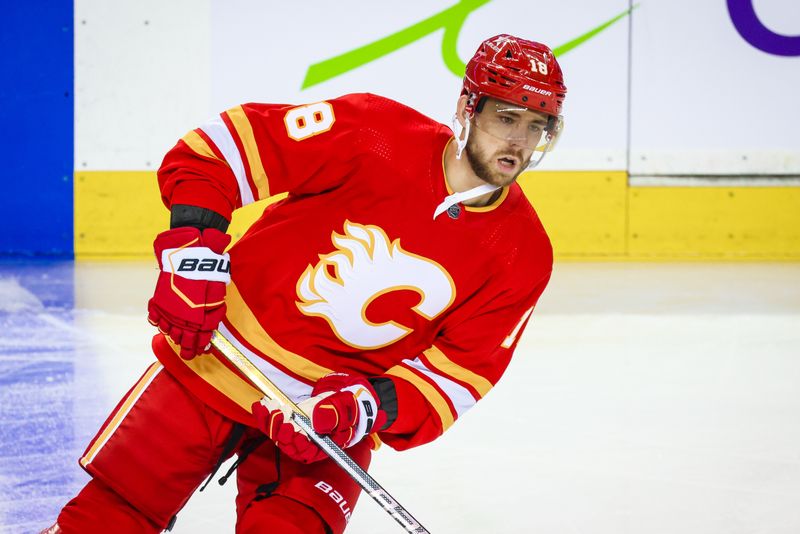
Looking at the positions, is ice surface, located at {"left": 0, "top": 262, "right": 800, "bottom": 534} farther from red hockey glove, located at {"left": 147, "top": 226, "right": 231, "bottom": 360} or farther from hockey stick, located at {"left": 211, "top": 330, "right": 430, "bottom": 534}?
red hockey glove, located at {"left": 147, "top": 226, "right": 231, "bottom": 360}

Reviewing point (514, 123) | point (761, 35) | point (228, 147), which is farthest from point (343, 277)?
point (761, 35)

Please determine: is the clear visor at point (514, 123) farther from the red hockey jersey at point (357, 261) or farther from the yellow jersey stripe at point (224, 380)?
the yellow jersey stripe at point (224, 380)

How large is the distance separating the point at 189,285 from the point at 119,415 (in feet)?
1.02

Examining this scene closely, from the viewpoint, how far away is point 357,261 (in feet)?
6.34

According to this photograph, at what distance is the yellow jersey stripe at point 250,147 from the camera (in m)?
1.90

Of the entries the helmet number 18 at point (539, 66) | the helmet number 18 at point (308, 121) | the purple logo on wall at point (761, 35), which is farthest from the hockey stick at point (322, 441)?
the purple logo on wall at point (761, 35)

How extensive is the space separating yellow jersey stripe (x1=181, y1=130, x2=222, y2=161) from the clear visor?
0.46 metres

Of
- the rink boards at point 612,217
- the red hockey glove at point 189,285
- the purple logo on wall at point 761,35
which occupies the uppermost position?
the purple logo on wall at point 761,35

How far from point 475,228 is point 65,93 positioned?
18.0 feet

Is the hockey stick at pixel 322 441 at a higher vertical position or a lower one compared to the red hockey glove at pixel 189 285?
lower

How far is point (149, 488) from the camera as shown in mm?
1839

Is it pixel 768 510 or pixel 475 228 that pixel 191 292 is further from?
pixel 768 510

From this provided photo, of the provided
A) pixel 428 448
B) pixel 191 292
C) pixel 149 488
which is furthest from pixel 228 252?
pixel 428 448

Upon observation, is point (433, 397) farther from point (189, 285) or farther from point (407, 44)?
point (407, 44)
